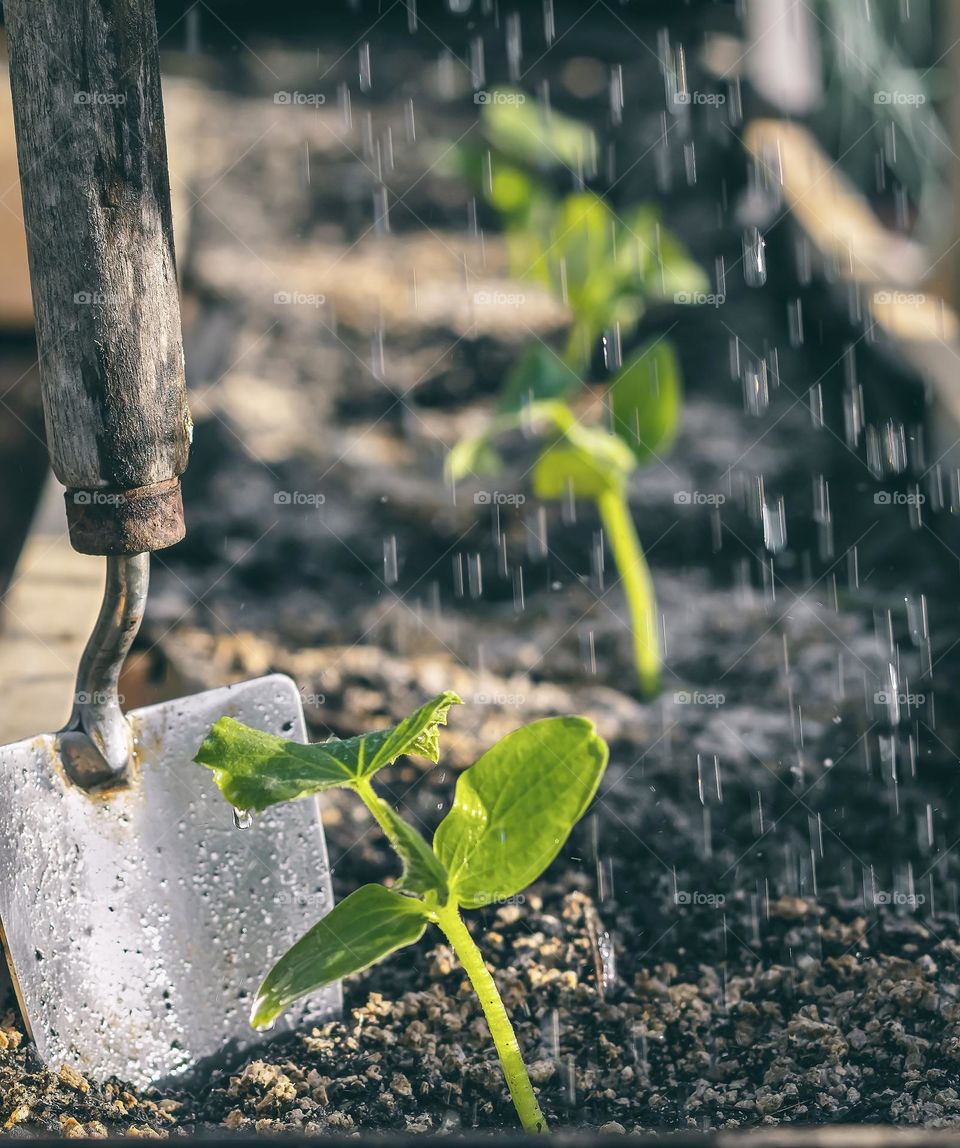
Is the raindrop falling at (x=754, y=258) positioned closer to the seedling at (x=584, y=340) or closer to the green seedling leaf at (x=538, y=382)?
the seedling at (x=584, y=340)

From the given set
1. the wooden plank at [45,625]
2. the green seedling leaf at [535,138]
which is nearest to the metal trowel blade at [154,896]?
the wooden plank at [45,625]

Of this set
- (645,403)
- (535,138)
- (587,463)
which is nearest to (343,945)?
(587,463)

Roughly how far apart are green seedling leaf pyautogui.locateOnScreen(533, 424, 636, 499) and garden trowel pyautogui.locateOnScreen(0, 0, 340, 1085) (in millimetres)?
511

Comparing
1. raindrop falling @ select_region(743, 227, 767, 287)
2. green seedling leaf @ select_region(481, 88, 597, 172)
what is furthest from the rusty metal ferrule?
green seedling leaf @ select_region(481, 88, 597, 172)

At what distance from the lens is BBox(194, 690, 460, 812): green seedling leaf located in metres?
0.75

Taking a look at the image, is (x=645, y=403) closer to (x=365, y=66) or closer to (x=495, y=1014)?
(x=495, y=1014)

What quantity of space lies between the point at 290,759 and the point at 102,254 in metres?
0.39

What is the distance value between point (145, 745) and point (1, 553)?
0.84 metres

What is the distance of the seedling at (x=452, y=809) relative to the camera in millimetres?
749

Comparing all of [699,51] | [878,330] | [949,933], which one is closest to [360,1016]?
[949,933]

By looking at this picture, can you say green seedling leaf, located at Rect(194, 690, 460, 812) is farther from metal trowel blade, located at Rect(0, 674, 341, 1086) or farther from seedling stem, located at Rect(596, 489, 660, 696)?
seedling stem, located at Rect(596, 489, 660, 696)

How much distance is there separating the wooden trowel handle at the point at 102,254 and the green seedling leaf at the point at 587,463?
0.60m

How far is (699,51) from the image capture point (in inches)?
141

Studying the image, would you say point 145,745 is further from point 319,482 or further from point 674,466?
point 674,466
